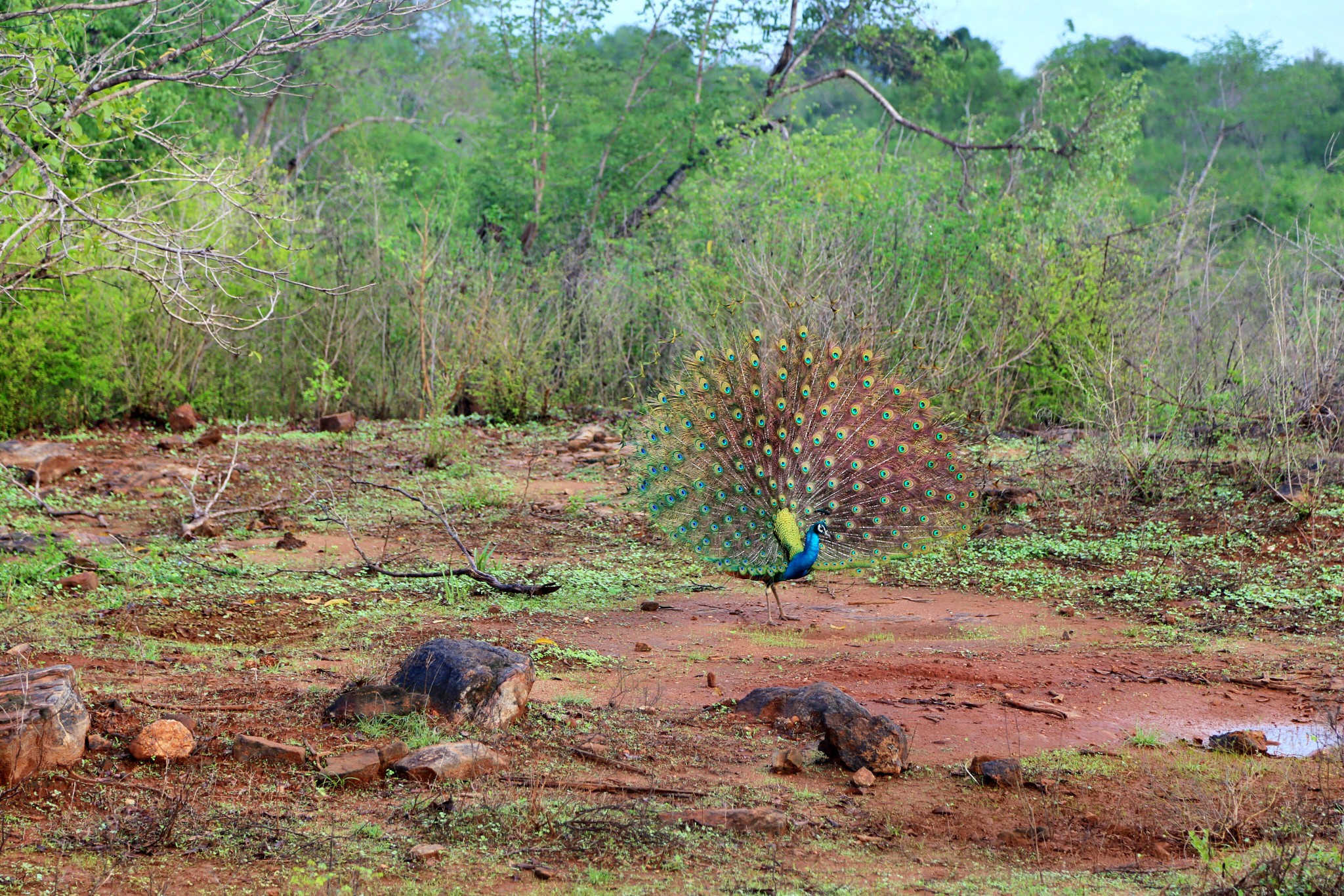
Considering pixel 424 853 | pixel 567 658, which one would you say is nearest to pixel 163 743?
pixel 424 853

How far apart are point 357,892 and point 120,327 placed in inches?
511

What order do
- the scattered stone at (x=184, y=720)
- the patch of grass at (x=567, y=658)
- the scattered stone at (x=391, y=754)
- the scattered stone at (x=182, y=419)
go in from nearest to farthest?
1. the scattered stone at (x=391, y=754)
2. the scattered stone at (x=184, y=720)
3. the patch of grass at (x=567, y=658)
4. the scattered stone at (x=182, y=419)

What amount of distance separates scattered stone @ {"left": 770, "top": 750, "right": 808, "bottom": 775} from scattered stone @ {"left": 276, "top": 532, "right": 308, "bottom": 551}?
569cm

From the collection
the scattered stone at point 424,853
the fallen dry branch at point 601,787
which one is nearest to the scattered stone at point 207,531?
the fallen dry branch at point 601,787

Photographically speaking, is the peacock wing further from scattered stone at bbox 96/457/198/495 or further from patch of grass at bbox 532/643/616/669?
scattered stone at bbox 96/457/198/495

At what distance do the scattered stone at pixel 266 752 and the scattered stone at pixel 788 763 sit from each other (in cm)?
195

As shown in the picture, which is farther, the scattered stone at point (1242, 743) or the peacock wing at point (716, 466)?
the peacock wing at point (716, 466)

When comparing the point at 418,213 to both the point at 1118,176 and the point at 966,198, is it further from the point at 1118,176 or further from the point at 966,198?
the point at 1118,176

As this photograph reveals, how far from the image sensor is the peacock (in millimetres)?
8523

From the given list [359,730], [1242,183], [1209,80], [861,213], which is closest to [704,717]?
[359,730]

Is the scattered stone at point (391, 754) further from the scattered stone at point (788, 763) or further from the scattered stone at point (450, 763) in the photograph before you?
the scattered stone at point (788, 763)

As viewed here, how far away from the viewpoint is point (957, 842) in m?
4.17

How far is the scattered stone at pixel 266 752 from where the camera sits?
4551 millimetres

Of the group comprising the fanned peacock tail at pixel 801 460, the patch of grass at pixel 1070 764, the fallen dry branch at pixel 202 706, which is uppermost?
the fanned peacock tail at pixel 801 460
